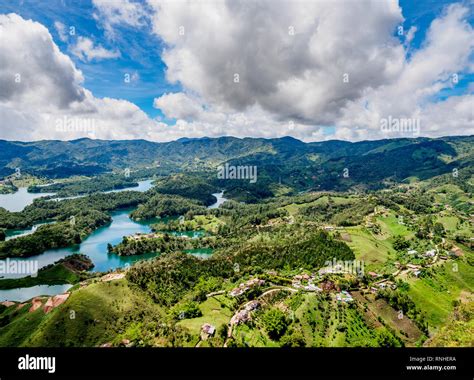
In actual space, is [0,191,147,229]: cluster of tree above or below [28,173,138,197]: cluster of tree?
below

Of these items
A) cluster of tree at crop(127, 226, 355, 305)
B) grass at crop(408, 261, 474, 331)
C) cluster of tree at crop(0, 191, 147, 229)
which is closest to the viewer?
grass at crop(408, 261, 474, 331)

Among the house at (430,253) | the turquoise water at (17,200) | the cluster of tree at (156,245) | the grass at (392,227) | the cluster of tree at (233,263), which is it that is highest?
the turquoise water at (17,200)

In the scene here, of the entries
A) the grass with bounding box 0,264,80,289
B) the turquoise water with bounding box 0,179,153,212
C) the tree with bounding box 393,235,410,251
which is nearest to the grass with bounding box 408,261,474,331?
the tree with bounding box 393,235,410,251

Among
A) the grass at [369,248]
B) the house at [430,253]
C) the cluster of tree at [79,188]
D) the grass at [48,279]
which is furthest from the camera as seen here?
the cluster of tree at [79,188]

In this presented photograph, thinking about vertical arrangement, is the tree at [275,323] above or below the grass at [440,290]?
above

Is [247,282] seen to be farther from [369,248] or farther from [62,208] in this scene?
[62,208]

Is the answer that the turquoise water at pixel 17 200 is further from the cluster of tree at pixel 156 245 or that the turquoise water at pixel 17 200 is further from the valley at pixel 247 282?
the cluster of tree at pixel 156 245

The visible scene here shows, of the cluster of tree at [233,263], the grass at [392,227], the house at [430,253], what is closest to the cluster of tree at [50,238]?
the cluster of tree at [233,263]

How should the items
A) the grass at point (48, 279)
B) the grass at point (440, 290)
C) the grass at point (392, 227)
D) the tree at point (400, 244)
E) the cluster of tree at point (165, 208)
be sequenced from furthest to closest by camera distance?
the cluster of tree at point (165, 208)
the grass at point (392, 227)
the tree at point (400, 244)
the grass at point (48, 279)
the grass at point (440, 290)

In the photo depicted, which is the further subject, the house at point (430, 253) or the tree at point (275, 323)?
the house at point (430, 253)

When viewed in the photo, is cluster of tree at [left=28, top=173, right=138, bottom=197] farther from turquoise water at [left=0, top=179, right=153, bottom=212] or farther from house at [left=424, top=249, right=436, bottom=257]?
house at [left=424, top=249, right=436, bottom=257]
